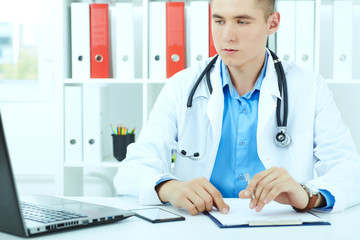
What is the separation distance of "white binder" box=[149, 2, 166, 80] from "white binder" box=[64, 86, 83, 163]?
37cm

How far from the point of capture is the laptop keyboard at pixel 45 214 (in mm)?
896

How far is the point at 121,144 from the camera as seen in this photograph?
7.39ft

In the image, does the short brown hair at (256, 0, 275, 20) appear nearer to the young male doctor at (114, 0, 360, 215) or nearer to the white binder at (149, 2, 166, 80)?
the young male doctor at (114, 0, 360, 215)

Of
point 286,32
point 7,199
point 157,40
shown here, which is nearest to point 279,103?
point 286,32

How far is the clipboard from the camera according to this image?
934mm

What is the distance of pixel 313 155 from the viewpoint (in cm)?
154

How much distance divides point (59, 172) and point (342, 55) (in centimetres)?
142

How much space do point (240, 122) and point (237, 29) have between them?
31 centimetres

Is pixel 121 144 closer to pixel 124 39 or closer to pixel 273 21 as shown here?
pixel 124 39

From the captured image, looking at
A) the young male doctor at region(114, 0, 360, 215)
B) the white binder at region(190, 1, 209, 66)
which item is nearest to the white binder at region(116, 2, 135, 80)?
the white binder at region(190, 1, 209, 66)

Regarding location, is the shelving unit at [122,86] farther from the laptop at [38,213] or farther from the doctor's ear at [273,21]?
the laptop at [38,213]

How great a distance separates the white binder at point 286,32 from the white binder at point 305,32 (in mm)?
23

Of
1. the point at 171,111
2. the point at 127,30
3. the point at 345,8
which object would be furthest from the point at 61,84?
the point at 345,8

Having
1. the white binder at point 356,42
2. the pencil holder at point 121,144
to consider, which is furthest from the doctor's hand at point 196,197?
the white binder at point 356,42
